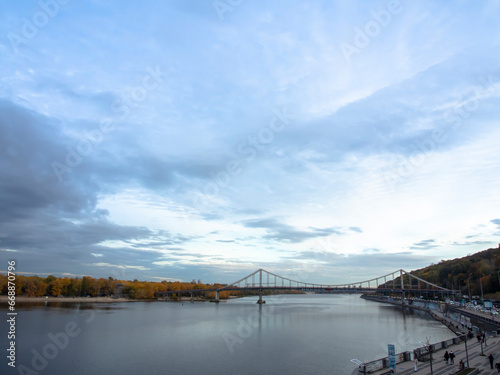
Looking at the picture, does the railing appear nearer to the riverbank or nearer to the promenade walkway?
the riverbank

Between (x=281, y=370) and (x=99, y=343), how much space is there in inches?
719

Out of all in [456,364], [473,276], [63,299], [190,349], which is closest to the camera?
[456,364]

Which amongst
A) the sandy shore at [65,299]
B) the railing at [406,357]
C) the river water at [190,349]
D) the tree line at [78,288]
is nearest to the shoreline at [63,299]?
the sandy shore at [65,299]

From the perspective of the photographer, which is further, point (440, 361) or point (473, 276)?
point (473, 276)

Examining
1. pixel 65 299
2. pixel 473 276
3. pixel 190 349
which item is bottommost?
pixel 65 299

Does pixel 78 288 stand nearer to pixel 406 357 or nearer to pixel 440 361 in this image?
pixel 406 357

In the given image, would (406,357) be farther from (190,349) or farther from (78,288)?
(78,288)

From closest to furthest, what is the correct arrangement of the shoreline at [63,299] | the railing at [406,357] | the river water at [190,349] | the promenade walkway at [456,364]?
the promenade walkway at [456,364]
the railing at [406,357]
the river water at [190,349]
the shoreline at [63,299]

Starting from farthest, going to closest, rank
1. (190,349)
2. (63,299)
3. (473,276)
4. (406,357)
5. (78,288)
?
(78,288)
(473,276)
(63,299)
(190,349)
(406,357)

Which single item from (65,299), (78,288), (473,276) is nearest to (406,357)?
(473,276)

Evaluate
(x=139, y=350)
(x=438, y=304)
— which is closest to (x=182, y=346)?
(x=139, y=350)

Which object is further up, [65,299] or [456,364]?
[456,364]

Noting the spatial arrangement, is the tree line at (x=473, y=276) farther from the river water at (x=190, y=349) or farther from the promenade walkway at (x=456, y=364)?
the promenade walkway at (x=456, y=364)

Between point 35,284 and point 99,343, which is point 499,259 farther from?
point 35,284
